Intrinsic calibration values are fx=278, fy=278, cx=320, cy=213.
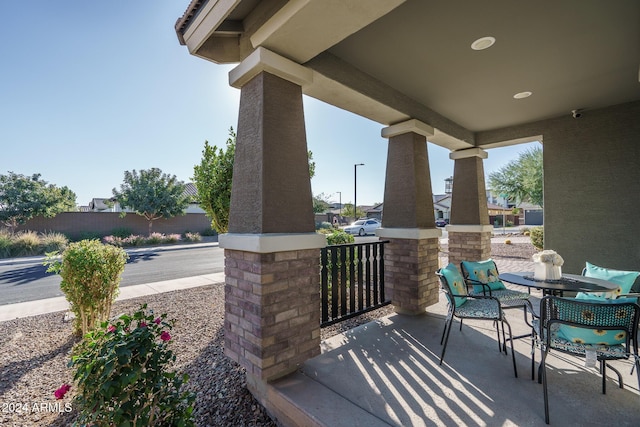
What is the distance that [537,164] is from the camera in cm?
1230

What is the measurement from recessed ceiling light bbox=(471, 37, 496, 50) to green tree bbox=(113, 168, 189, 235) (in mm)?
19495

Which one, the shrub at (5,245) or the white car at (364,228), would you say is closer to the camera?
the shrub at (5,245)

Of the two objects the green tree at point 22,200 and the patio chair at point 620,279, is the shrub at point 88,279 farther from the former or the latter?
the green tree at point 22,200

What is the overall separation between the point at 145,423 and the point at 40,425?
1.38 meters

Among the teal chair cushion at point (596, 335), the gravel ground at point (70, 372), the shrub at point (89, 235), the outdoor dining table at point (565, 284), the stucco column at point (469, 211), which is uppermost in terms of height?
the stucco column at point (469, 211)


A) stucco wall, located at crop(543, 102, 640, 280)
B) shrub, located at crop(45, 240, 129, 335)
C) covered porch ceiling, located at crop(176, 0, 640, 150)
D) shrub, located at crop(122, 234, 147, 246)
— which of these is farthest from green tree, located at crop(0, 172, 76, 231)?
stucco wall, located at crop(543, 102, 640, 280)

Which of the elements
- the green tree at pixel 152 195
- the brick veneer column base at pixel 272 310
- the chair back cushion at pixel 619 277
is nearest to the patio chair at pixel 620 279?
the chair back cushion at pixel 619 277

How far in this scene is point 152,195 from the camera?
18000 millimetres

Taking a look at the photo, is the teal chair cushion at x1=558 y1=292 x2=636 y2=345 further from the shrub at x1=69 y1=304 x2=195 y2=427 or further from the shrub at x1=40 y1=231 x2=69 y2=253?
the shrub at x1=40 y1=231 x2=69 y2=253

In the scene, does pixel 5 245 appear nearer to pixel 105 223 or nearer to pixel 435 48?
pixel 105 223

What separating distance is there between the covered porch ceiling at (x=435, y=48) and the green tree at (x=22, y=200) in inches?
751

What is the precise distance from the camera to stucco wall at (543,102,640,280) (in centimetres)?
393

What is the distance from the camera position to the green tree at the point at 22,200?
48.8 ft

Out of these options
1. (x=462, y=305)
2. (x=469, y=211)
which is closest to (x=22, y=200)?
(x=469, y=211)
